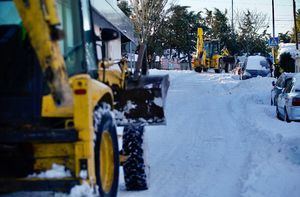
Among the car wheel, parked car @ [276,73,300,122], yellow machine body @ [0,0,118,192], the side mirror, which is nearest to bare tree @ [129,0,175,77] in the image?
parked car @ [276,73,300,122]

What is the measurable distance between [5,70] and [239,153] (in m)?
6.52

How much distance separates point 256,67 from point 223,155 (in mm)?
30574

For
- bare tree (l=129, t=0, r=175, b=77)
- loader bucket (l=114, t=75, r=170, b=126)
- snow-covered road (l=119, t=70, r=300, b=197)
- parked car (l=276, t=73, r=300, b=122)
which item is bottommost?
snow-covered road (l=119, t=70, r=300, b=197)

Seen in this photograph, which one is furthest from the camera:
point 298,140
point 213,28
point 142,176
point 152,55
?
point 213,28

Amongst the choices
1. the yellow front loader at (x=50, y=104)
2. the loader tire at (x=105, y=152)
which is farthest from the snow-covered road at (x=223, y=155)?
the yellow front loader at (x=50, y=104)

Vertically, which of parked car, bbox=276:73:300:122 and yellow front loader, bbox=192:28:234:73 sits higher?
yellow front loader, bbox=192:28:234:73

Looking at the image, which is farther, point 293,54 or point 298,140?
point 293,54

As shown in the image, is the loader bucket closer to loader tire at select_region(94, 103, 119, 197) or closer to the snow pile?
loader tire at select_region(94, 103, 119, 197)

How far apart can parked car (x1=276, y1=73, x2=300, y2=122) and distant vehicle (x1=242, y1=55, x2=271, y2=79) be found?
71.5 feet

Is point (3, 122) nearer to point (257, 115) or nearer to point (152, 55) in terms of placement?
point (257, 115)

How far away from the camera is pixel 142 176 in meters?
7.70

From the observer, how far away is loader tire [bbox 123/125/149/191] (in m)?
7.59

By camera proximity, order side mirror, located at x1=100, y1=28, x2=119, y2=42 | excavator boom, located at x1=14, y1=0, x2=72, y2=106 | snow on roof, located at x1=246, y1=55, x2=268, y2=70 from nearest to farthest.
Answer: excavator boom, located at x1=14, y1=0, x2=72, y2=106 → side mirror, located at x1=100, y1=28, x2=119, y2=42 → snow on roof, located at x1=246, y1=55, x2=268, y2=70

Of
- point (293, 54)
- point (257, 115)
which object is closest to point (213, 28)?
point (293, 54)
